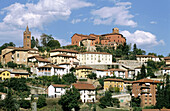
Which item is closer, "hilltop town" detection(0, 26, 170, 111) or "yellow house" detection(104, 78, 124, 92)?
"hilltop town" detection(0, 26, 170, 111)

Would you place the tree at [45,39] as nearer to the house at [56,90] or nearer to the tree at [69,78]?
the tree at [69,78]

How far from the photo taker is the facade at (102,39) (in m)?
104

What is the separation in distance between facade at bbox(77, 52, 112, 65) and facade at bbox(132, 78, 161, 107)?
24428mm

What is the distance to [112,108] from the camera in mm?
56938

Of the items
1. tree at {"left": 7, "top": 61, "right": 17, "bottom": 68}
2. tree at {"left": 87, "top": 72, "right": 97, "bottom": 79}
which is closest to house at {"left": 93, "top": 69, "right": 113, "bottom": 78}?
tree at {"left": 87, "top": 72, "right": 97, "bottom": 79}

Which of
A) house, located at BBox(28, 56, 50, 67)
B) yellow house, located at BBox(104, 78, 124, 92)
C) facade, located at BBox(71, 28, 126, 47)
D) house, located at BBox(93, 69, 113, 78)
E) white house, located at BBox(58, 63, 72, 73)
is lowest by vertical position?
yellow house, located at BBox(104, 78, 124, 92)

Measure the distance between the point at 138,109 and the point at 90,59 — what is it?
109ft

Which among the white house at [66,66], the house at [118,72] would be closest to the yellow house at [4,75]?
the white house at [66,66]

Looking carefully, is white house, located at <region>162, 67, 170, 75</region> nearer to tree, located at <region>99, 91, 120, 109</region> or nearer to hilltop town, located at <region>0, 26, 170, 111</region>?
hilltop town, located at <region>0, 26, 170, 111</region>

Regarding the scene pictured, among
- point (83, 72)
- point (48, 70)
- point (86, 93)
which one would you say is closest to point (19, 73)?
point (48, 70)

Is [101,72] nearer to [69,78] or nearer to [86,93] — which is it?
[69,78]

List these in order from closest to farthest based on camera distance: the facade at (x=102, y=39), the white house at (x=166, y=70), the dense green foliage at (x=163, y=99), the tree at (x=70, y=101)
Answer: the tree at (x=70, y=101)
the dense green foliage at (x=163, y=99)
the white house at (x=166, y=70)
the facade at (x=102, y=39)

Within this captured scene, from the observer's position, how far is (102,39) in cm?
10850

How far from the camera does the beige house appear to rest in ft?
266
